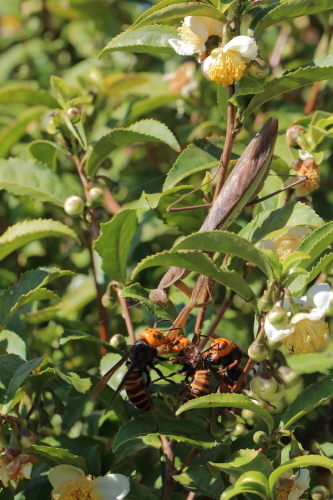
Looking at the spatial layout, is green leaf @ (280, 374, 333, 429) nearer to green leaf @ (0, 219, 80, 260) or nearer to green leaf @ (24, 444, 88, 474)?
green leaf @ (24, 444, 88, 474)

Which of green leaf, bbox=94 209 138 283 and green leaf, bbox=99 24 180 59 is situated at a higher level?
green leaf, bbox=99 24 180 59

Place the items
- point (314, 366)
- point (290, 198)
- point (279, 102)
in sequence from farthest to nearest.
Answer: point (279, 102) < point (314, 366) < point (290, 198)

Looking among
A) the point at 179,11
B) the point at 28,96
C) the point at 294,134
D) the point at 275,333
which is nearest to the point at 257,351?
the point at 275,333

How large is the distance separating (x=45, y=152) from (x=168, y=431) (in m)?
1.23

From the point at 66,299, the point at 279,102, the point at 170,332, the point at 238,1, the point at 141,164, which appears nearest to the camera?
the point at 238,1

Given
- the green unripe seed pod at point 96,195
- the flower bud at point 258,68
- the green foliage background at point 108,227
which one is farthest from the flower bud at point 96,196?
the flower bud at point 258,68

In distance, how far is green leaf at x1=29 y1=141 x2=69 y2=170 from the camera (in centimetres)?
221

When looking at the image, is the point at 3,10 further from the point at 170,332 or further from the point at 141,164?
the point at 170,332

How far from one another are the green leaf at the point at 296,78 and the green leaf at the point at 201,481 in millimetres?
909

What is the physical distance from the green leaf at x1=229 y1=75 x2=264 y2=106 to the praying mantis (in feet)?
0.59

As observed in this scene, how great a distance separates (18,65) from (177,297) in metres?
2.05

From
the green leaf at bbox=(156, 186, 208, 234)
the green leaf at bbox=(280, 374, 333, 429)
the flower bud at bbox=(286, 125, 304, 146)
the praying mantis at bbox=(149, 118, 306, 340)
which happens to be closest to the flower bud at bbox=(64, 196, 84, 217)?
the green leaf at bbox=(156, 186, 208, 234)

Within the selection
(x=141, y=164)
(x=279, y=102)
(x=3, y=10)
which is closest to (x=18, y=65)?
(x=3, y=10)

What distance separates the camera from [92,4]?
3.25m
